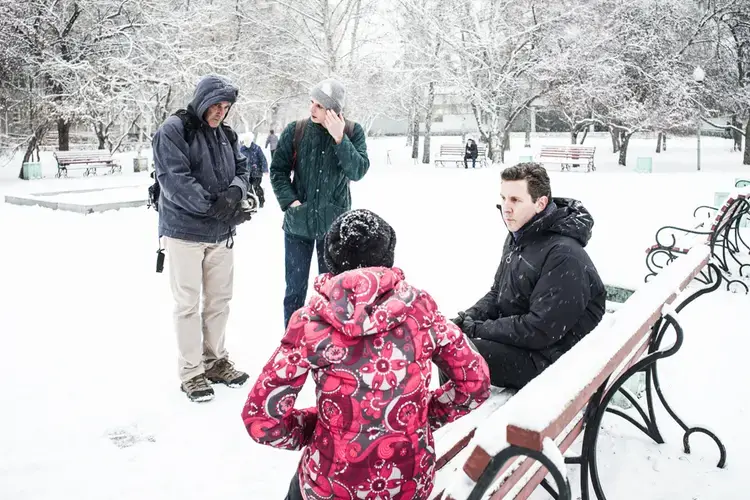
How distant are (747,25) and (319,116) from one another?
23.7m

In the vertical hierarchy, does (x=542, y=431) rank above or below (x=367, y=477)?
above

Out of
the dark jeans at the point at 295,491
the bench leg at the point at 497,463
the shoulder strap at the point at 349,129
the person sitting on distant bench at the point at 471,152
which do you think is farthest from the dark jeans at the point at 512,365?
the person sitting on distant bench at the point at 471,152

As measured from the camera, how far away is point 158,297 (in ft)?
19.7

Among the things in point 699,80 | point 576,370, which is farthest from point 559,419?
point 699,80

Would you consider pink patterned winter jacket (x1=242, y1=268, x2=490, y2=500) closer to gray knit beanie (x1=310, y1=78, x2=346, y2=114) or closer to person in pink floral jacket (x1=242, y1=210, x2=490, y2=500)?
person in pink floral jacket (x1=242, y1=210, x2=490, y2=500)

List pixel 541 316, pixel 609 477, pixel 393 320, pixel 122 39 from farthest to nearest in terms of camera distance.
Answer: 1. pixel 122 39
2. pixel 609 477
3. pixel 541 316
4. pixel 393 320

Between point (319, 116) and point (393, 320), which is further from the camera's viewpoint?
point (319, 116)

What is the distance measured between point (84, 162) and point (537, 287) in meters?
22.1

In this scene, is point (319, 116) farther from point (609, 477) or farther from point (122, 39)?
point (122, 39)

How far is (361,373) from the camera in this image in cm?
163

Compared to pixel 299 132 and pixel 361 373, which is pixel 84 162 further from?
pixel 361 373

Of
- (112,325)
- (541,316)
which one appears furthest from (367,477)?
(112,325)

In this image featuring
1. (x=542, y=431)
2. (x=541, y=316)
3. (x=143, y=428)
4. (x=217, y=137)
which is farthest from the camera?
(x=217, y=137)

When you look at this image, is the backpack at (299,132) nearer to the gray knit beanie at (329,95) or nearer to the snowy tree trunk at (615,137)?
the gray knit beanie at (329,95)
